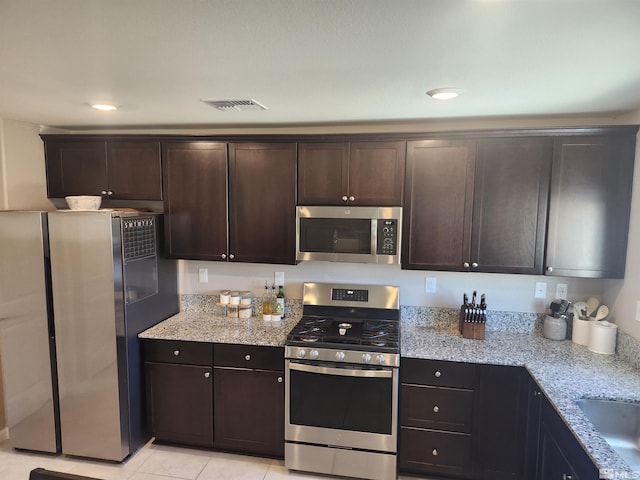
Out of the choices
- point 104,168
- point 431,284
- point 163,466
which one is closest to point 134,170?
point 104,168

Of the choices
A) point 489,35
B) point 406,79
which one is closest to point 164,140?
point 406,79

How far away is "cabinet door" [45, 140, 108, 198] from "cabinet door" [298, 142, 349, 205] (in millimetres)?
1547

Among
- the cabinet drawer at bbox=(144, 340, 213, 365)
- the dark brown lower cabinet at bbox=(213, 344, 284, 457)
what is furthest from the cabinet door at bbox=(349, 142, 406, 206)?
the cabinet drawer at bbox=(144, 340, 213, 365)

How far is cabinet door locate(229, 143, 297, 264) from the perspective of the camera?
109 inches

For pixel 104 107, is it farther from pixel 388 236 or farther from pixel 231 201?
pixel 388 236

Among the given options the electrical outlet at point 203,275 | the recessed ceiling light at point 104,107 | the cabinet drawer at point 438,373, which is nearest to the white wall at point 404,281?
the electrical outlet at point 203,275

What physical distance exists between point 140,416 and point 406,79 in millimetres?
2763

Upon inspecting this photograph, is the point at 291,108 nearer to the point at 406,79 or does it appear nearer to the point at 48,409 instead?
the point at 406,79

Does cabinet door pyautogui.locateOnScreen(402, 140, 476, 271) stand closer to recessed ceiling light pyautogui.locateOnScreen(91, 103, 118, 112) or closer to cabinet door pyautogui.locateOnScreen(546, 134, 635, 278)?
cabinet door pyautogui.locateOnScreen(546, 134, 635, 278)

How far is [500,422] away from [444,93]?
1.95m

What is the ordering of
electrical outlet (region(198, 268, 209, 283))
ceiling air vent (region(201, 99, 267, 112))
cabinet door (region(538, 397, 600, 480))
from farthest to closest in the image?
electrical outlet (region(198, 268, 209, 283)) < ceiling air vent (region(201, 99, 267, 112)) < cabinet door (region(538, 397, 600, 480))

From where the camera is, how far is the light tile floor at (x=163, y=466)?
2.52 metres

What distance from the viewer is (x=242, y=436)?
266 cm

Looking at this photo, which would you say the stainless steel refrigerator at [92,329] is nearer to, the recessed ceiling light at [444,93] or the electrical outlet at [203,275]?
the electrical outlet at [203,275]
